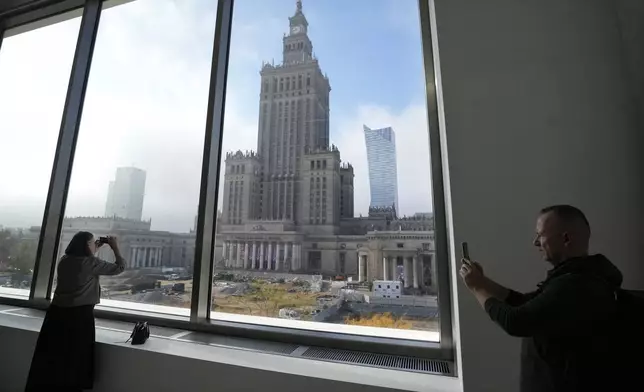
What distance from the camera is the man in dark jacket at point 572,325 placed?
0.61 m

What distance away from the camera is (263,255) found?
188 cm

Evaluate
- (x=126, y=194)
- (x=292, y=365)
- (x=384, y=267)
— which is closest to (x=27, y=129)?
(x=126, y=194)

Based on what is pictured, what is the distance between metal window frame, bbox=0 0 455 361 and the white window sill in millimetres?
170

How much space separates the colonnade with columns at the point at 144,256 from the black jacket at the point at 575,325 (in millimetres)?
2186

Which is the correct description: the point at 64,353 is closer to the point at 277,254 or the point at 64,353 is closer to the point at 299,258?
the point at 277,254

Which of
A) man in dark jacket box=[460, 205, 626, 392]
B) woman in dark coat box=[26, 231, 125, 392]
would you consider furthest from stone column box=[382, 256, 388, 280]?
woman in dark coat box=[26, 231, 125, 392]

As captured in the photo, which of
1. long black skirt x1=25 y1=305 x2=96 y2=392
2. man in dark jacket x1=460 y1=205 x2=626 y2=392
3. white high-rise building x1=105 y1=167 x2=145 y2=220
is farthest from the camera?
white high-rise building x1=105 y1=167 x2=145 y2=220

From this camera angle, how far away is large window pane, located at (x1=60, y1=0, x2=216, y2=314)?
2.05 meters

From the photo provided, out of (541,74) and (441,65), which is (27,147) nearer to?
(441,65)

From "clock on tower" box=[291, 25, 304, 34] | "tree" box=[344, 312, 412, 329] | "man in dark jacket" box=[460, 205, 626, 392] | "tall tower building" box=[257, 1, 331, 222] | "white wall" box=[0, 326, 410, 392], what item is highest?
"clock on tower" box=[291, 25, 304, 34]

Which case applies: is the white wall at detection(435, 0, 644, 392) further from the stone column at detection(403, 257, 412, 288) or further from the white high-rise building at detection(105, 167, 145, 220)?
the white high-rise building at detection(105, 167, 145, 220)

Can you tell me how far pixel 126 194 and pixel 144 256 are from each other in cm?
52

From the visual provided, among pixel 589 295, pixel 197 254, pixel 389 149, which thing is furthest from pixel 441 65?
pixel 197 254

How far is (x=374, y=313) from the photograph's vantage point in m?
1.59
